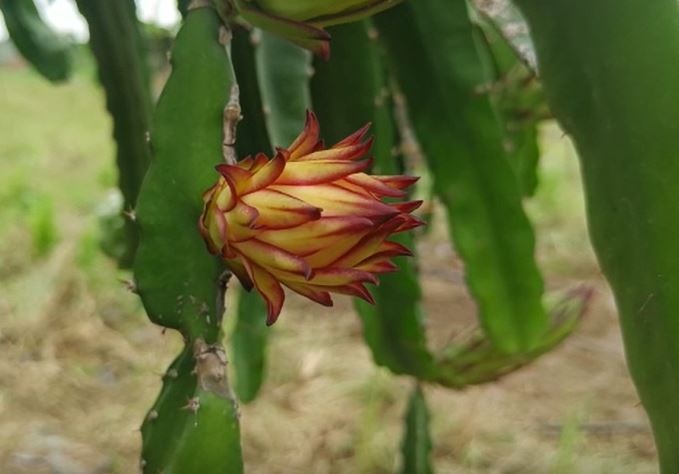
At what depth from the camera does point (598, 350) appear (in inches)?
81.5

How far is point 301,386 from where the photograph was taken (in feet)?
6.33

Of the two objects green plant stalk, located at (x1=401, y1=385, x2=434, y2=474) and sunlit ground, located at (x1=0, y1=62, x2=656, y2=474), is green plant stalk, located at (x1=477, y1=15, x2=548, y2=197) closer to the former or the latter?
green plant stalk, located at (x1=401, y1=385, x2=434, y2=474)

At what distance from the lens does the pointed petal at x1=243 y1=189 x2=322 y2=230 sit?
500 millimetres

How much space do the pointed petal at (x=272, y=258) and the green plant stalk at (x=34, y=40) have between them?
2.45ft

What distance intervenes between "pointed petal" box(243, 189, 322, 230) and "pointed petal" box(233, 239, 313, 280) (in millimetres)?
11

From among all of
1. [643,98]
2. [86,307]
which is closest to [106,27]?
[643,98]

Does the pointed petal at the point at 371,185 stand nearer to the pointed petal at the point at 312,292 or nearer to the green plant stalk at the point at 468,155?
the pointed petal at the point at 312,292

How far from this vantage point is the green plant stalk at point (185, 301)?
0.57 m

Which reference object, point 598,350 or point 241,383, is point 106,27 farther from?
point 598,350

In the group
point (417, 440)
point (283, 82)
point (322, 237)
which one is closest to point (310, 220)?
point (322, 237)

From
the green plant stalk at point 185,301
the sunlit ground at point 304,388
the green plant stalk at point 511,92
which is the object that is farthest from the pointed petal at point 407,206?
the sunlit ground at point 304,388

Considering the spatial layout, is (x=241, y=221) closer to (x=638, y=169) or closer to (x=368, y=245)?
(x=368, y=245)

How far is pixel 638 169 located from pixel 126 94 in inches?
20.6

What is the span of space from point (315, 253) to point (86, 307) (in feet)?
5.74
